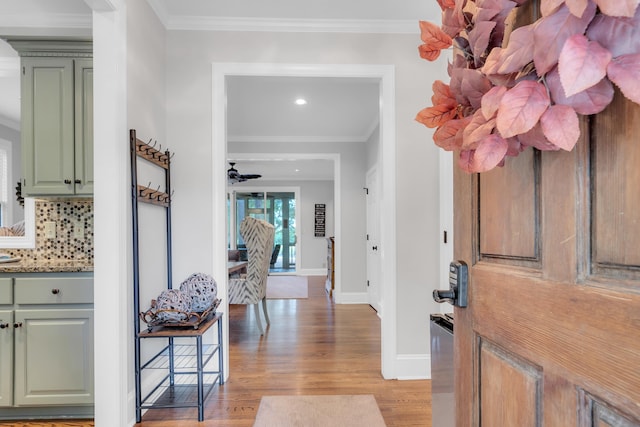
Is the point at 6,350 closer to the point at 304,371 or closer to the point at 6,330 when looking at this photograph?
the point at 6,330

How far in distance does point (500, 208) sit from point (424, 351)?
2083 millimetres

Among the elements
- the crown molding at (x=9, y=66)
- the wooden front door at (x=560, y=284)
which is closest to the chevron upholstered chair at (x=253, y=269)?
the crown molding at (x=9, y=66)

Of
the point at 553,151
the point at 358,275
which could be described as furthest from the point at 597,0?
the point at 358,275

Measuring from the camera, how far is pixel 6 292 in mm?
1890

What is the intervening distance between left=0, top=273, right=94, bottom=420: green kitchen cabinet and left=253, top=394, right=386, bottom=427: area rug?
105 centimetres

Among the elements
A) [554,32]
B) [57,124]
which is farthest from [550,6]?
[57,124]

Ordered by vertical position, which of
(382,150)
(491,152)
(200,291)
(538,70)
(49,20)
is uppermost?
(49,20)

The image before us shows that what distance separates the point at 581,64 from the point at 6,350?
2741 mm

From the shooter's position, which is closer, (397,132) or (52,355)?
(52,355)

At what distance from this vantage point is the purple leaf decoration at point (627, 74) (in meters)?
0.43

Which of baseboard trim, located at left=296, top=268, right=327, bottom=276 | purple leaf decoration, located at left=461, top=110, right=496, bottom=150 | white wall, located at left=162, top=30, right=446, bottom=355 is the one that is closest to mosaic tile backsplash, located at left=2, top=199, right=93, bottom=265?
white wall, located at left=162, top=30, right=446, bottom=355

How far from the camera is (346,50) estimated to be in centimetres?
253

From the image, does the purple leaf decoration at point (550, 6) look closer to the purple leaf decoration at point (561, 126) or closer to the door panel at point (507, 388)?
the purple leaf decoration at point (561, 126)

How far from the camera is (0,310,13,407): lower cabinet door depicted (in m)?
1.88
